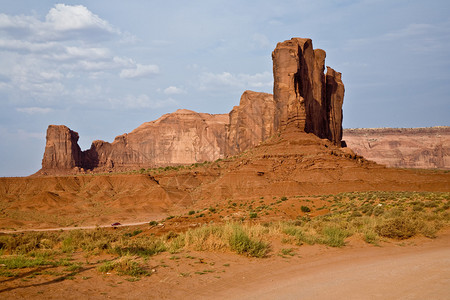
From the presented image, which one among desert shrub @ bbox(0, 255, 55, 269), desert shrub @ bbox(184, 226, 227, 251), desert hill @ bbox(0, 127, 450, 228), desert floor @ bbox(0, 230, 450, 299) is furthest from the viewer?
desert hill @ bbox(0, 127, 450, 228)

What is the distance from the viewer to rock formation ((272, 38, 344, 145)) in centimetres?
6225

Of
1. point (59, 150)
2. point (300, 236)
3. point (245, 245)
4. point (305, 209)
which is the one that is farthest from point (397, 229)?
point (59, 150)

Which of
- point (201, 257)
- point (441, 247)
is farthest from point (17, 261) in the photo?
point (441, 247)

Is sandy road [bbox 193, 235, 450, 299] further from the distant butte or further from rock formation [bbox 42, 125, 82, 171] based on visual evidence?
rock formation [bbox 42, 125, 82, 171]

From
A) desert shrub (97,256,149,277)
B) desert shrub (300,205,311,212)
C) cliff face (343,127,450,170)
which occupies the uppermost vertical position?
cliff face (343,127,450,170)

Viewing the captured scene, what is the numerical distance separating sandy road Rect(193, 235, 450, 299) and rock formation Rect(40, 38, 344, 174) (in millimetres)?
49214

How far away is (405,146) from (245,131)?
6968cm

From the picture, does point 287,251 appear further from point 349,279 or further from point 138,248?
point 138,248

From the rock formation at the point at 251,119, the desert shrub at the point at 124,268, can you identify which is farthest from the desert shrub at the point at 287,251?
the rock formation at the point at 251,119

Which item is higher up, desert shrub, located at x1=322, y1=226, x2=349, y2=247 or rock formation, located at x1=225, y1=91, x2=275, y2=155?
rock formation, located at x1=225, y1=91, x2=275, y2=155

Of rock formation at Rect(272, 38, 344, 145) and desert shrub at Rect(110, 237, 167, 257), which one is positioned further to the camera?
rock formation at Rect(272, 38, 344, 145)

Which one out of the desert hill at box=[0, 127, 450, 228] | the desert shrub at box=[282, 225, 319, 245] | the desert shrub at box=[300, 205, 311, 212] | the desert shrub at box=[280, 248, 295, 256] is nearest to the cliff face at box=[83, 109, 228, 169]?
the desert hill at box=[0, 127, 450, 228]

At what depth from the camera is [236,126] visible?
9638 centimetres

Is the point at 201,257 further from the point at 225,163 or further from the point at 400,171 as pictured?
the point at 225,163
